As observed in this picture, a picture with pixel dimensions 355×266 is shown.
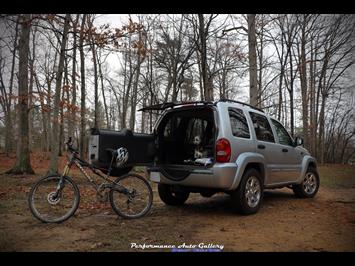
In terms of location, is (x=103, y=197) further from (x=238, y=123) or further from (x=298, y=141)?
(x=298, y=141)

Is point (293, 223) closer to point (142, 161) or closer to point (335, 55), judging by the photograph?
point (142, 161)

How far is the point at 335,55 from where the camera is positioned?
1703 centimetres

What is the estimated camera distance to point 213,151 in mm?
6051

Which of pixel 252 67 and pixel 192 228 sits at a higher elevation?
pixel 252 67

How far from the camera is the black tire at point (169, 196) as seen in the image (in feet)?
22.6

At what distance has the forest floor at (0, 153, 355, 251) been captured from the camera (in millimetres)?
4344

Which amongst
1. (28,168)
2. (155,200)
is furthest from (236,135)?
(28,168)

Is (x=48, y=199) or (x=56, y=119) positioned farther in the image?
(x=56, y=119)

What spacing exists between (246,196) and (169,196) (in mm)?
1724

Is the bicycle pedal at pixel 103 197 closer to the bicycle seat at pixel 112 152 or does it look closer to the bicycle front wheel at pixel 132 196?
the bicycle front wheel at pixel 132 196

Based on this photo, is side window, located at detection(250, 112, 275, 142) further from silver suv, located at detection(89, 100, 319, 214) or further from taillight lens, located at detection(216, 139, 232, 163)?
taillight lens, located at detection(216, 139, 232, 163)

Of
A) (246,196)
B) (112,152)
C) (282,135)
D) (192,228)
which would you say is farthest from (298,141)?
(112,152)
